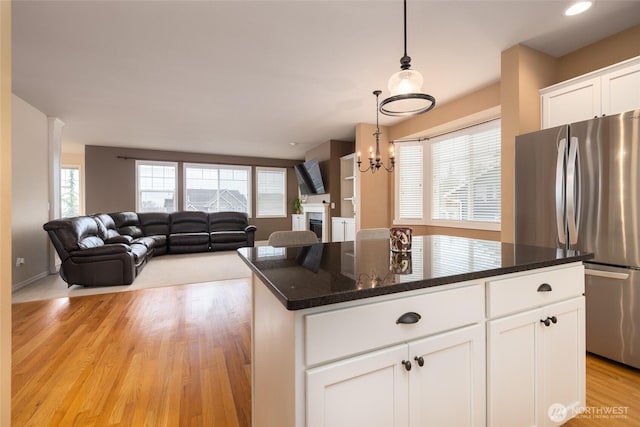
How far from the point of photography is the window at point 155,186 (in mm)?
7383

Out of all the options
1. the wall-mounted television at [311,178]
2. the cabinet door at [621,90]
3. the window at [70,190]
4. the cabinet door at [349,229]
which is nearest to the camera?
the cabinet door at [621,90]

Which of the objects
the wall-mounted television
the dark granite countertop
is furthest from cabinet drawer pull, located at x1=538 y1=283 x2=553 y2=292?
the wall-mounted television

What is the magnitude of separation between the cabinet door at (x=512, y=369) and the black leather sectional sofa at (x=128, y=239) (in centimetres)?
454

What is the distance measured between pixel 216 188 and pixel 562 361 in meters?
8.13

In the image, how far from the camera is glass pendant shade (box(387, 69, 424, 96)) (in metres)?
1.79

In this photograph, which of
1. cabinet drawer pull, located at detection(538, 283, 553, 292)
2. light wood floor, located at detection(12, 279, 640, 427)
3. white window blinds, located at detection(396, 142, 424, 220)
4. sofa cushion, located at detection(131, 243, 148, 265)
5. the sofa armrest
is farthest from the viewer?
white window blinds, located at detection(396, 142, 424, 220)

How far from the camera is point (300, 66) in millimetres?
3014

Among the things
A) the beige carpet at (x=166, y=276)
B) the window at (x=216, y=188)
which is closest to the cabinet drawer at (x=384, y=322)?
the beige carpet at (x=166, y=276)

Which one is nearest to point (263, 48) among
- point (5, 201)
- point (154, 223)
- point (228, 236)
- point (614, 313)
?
point (5, 201)

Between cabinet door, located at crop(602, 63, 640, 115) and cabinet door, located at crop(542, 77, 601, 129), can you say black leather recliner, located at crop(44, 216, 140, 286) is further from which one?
cabinet door, located at crop(602, 63, 640, 115)

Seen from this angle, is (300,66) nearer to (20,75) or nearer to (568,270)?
(568,270)

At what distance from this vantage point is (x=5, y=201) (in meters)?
1.15

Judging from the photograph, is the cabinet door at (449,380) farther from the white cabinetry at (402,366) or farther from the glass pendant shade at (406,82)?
the glass pendant shade at (406,82)

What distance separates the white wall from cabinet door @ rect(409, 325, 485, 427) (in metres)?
5.19
